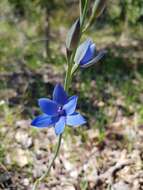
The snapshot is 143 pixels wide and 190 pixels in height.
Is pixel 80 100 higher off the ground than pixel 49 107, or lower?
lower

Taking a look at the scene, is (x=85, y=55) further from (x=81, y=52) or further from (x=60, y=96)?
(x=60, y=96)

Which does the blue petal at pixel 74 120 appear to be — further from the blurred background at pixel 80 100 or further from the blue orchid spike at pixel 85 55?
the blurred background at pixel 80 100

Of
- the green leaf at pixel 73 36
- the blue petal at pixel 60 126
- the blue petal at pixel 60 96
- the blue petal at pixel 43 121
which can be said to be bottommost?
the blue petal at pixel 60 126

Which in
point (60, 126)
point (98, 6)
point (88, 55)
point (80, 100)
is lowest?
point (80, 100)

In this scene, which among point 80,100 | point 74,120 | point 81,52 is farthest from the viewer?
point 80,100

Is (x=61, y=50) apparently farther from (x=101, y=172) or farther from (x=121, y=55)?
(x=101, y=172)

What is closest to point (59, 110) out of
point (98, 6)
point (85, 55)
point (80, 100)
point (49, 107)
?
point (49, 107)

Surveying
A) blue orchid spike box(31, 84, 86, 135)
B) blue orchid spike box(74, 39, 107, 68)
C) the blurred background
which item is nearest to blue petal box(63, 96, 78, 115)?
blue orchid spike box(31, 84, 86, 135)

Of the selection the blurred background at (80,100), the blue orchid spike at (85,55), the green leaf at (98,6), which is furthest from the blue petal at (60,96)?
the blurred background at (80,100)
